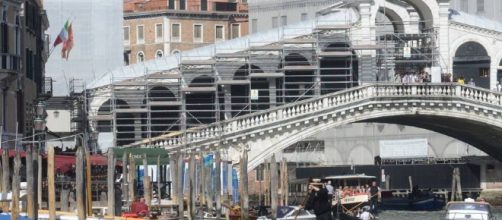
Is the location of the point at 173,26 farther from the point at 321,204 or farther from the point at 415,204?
A: the point at 321,204

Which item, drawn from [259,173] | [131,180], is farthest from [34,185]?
[259,173]

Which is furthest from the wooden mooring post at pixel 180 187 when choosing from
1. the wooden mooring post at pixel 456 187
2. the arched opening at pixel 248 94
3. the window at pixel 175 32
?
the window at pixel 175 32

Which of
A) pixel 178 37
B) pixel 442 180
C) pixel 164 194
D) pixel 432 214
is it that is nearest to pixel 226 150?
pixel 164 194

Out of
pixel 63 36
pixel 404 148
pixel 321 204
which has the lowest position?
pixel 321 204

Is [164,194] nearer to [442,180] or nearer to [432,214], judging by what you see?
[432,214]

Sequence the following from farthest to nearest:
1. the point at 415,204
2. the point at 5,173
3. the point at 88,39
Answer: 1. the point at 88,39
2. the point at 415,204
3. the point at 5,173

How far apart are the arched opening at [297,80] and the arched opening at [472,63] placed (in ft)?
15.1

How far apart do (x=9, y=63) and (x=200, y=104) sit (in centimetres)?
1399

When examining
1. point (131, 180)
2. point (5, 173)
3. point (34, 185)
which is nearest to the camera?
point (34, 185)

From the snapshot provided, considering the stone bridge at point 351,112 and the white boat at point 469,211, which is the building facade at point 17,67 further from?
the white boat at point 469,211

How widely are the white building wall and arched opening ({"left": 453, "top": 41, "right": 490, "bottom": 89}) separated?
31.1ft

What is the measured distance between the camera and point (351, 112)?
52062 millimetres

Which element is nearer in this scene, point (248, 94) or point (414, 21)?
point (248, 94)

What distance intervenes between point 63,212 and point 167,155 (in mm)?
11963
